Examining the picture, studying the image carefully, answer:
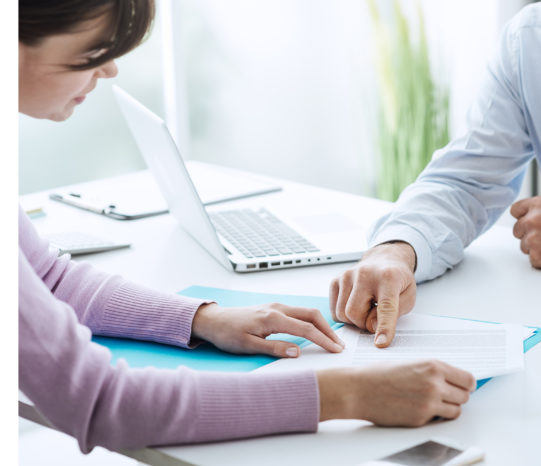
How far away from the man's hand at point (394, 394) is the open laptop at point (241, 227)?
528 mm

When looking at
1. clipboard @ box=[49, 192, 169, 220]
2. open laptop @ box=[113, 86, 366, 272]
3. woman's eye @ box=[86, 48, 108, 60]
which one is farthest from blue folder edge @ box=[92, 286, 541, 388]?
clipboard @ box=[49, 192, 169, 220]

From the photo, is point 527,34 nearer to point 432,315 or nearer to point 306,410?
point 432,315

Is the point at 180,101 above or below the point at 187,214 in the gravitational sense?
below

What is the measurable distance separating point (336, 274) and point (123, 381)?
0.60 meters

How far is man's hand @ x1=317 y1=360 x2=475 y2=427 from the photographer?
0.85 meters

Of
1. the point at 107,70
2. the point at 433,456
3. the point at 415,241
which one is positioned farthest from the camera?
the point at 415,241

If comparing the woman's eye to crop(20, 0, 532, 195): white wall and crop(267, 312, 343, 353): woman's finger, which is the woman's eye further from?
crop(20, 0, 532, 195): white wall

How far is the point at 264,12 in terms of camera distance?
3275mm

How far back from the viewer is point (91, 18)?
817mm

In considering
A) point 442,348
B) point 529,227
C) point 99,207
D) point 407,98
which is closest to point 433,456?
point 442,348

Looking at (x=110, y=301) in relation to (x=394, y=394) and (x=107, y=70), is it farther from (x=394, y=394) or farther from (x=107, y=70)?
(x=394, y=394)

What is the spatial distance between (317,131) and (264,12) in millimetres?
559

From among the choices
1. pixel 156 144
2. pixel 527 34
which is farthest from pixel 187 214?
pixel 527 34

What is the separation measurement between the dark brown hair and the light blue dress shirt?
67 cm
